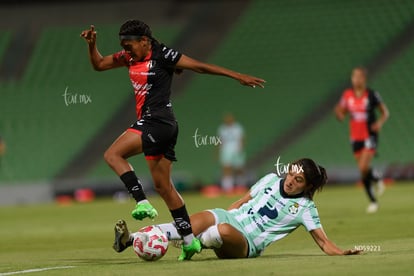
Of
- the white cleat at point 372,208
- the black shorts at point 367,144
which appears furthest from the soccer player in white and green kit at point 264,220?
the black shorts at point 367,144

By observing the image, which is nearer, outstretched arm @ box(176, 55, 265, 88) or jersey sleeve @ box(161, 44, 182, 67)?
outstretched arm @ box(176, 55, 265, 88)

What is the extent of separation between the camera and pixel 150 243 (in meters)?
10.0

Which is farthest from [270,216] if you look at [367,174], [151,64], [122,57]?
[367,174]

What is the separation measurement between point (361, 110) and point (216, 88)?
13.7 meters

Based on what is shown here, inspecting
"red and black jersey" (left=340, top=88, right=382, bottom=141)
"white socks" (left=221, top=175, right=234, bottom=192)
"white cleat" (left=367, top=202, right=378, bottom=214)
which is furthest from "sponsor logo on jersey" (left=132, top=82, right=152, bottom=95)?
"white socks" (left=221, top=175, right=234, bottom=192)

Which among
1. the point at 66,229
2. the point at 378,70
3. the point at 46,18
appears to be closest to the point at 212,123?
the point at 378,70

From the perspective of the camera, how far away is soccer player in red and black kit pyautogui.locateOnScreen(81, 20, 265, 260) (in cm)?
1021

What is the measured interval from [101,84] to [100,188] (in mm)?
4382

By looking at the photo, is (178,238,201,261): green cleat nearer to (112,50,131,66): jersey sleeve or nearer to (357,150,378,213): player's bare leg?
(112,50,131,66): jersey sleeve

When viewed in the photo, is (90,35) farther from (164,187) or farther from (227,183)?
(227,183)

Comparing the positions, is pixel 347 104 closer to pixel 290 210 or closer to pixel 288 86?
pixel 290 210

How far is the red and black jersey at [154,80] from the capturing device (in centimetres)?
1054

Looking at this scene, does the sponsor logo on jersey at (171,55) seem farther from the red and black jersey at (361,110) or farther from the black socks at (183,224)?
the red and black jersey at (361,110)

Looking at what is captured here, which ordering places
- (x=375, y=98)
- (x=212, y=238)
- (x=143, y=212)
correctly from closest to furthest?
(x=143, y=212) < (x=212, y=238) < (x=375, y=98)
